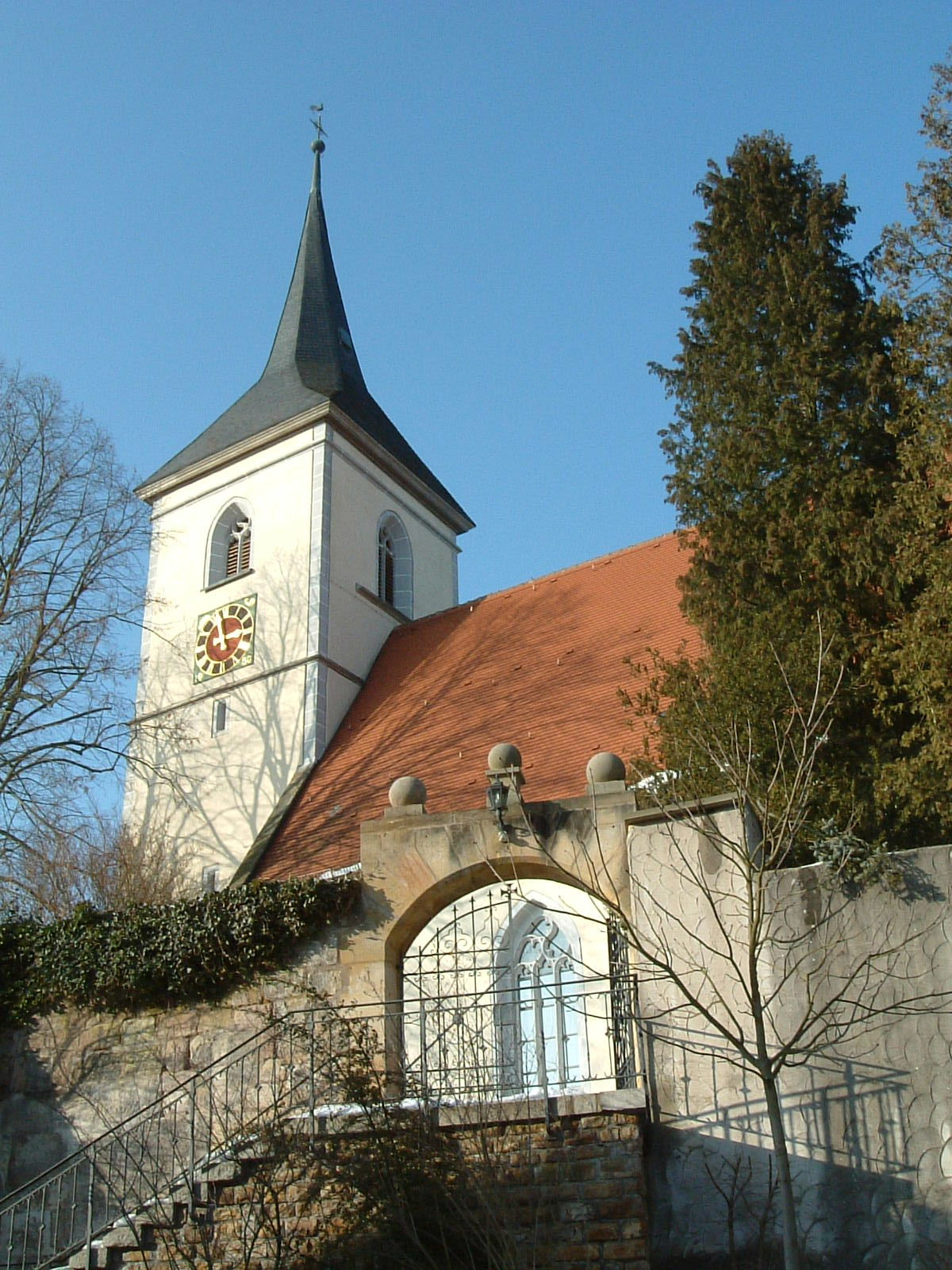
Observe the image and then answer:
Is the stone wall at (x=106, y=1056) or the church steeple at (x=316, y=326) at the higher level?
the church steeple at (x=316, y=326)

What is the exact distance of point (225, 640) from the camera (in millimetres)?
20750

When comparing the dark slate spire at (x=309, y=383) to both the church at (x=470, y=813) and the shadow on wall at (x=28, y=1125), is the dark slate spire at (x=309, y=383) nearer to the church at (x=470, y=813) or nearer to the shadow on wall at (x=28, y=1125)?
the church at (x=470, y=813)

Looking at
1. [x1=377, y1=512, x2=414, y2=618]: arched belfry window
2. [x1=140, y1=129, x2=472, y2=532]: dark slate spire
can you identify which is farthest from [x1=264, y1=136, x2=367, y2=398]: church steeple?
[x1=377, y1=512, x2=414, y2=618]: arched belfry window

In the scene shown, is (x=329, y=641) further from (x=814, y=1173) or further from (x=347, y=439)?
(x=814, y=1173)

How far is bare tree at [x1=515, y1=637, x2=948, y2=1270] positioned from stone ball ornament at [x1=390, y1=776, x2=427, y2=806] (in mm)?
2085

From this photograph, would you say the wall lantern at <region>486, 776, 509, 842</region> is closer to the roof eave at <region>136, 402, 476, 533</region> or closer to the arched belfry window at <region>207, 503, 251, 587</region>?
the arched belfry window at <region>207, 503, 251, 587</region>

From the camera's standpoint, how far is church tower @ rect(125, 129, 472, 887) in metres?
19.2

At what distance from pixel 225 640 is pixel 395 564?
10.8 ft

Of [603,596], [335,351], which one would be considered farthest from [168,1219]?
[335,351]

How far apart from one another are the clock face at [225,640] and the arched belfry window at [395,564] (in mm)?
2282

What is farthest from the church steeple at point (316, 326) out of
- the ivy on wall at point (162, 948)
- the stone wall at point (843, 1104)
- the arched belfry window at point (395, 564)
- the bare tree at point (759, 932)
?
the stone wall at point (843, 1104)

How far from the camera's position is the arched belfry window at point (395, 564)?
22.3 metres

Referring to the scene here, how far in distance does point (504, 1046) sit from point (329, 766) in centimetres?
798

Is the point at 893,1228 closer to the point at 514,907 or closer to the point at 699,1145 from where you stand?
the point at 699,1145
